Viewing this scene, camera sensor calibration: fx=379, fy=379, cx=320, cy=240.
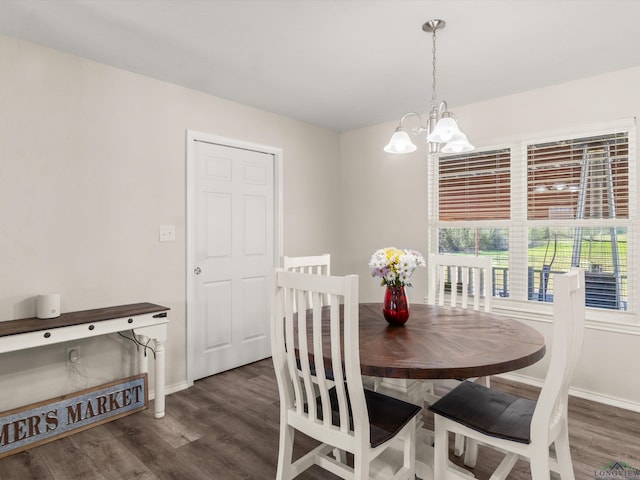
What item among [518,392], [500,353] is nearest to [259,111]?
[500,353]

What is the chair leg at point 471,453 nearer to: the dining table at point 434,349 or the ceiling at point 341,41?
the dining table at point 434,349

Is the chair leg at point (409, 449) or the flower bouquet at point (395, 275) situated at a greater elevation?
the flower bouquet at point (395, 275)

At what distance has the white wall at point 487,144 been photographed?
273 cm

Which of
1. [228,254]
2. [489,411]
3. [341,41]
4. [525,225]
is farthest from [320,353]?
[525,225]

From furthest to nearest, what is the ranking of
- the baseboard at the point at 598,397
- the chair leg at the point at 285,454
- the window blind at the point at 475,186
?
the window blind at the point at 475,186
the baseboard at the point at 598,397
the chair leg at the point at 285,454

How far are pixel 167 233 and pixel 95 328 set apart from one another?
912mm

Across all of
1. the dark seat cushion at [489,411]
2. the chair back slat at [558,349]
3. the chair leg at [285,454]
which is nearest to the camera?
the chair back slat at [558,349]

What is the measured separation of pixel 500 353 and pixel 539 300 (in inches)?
77.6

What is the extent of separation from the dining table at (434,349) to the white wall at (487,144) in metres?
1.34

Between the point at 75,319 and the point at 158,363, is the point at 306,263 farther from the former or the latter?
the point at 75,319

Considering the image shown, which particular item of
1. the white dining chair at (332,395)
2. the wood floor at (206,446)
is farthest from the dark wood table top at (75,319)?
the white dining chair at (332,395)

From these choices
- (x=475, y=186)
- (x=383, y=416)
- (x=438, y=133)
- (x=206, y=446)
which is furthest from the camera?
(x=475, y=186)

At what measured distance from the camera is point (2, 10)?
197 cm

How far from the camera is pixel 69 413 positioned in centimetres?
232
